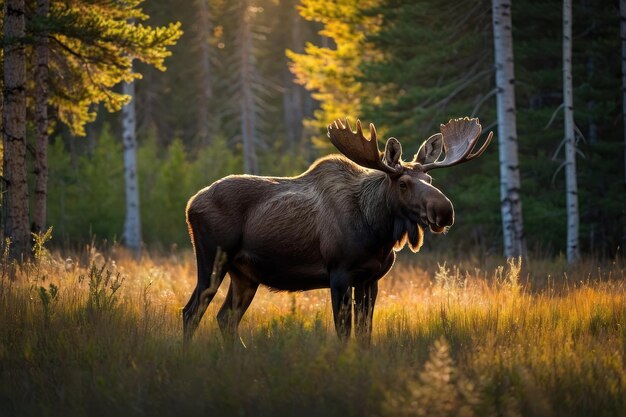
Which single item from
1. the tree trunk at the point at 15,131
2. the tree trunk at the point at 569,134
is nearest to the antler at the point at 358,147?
the tree trunk at the point at 15,131

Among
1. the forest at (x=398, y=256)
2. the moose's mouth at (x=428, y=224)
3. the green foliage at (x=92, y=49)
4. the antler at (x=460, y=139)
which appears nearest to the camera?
the forest at (x=398, y=256)

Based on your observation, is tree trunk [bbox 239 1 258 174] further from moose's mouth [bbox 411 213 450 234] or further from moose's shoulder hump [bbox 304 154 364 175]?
moose's mouth [bbox 411 213 450 234]

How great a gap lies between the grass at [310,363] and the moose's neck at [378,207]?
942 mm

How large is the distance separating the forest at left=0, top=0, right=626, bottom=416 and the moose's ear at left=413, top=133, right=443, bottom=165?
1573mm

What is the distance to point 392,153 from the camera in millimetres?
6668

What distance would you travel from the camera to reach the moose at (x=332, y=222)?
6.47 m

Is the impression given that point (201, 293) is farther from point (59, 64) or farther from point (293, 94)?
point (293, 94)

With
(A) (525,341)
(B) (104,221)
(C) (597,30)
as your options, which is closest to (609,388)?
(A) (525,341)

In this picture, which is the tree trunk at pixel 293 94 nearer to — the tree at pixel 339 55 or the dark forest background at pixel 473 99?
the dark forest background at pixel 473 99

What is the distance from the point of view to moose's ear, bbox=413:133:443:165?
707 centimetres

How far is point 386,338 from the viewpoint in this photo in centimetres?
627

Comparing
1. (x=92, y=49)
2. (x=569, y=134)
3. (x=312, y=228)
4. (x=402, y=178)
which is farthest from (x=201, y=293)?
(x=569, y=134)

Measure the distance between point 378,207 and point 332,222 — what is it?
0.47m

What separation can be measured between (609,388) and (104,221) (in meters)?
19.2
